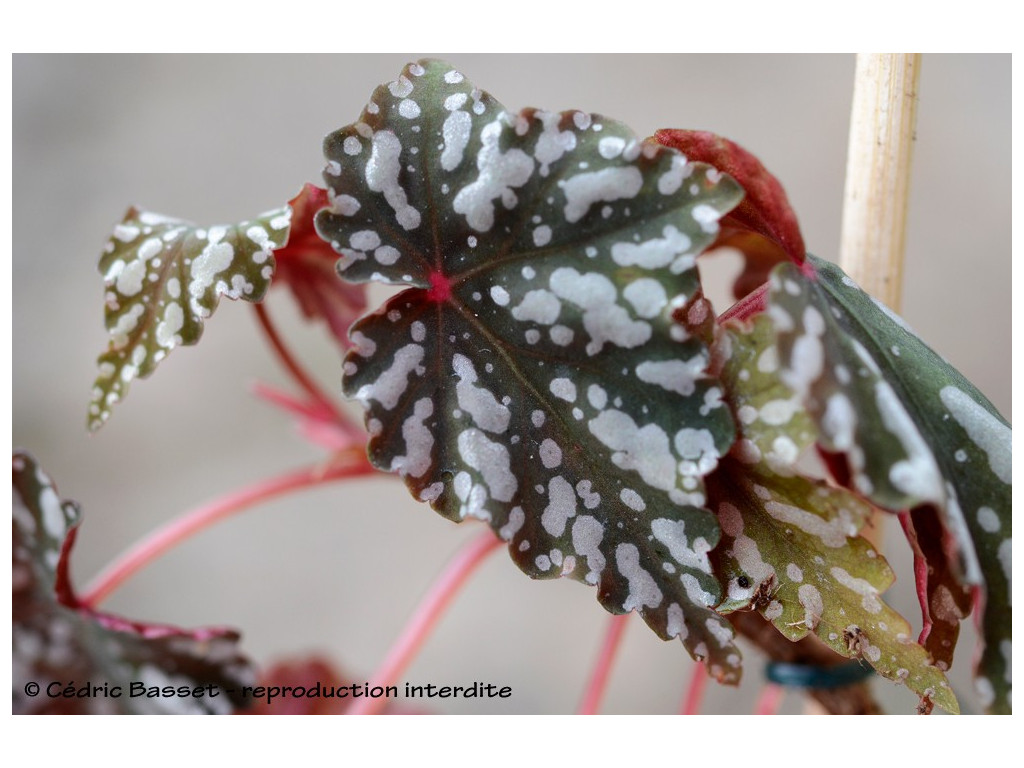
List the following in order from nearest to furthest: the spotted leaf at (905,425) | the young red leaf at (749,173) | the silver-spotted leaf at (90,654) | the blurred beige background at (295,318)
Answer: the spotted leaf at (905,425) < the young red leaf at (749,173) < the silver-spotted leaf at (90,654) < the blurred beige background at (295,318)

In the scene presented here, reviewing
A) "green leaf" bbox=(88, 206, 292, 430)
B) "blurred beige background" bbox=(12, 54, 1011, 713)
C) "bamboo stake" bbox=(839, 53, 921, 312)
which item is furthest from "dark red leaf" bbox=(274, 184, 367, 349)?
"blurred beige background" bbox=(12, 54, 1011, 713)

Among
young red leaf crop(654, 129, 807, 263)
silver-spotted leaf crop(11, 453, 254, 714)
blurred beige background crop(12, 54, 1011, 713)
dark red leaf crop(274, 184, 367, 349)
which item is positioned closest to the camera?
young red leaf crop(654, 129, 807, 263)

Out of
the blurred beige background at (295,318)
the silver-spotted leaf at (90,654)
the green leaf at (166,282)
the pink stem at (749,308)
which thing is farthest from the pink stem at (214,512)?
the blurred beige background at (295,318)

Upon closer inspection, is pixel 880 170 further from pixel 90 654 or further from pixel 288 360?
pixel 90 654

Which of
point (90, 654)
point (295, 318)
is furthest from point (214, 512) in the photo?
point (295, 318)

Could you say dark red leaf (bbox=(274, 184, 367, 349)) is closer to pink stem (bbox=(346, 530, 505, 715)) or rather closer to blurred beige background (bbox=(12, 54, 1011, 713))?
pink stem (bbox=(346, 530, 505, 715))

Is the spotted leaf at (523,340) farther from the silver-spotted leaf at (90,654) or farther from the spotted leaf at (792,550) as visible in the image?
the silver-spotted leaf at (90,654)
